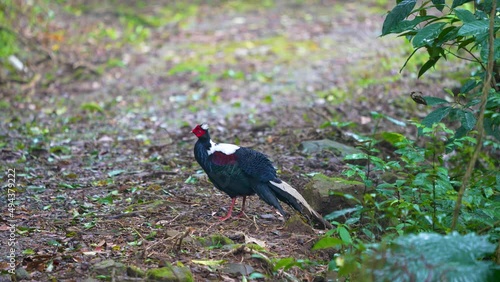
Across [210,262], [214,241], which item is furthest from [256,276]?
[214,241]

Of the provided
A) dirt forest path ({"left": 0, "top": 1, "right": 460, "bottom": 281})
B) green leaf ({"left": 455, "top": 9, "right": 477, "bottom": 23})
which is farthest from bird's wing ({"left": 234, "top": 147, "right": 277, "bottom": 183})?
green leaf ({"left": 455, "top": 9, "right": 477, "bottom": 23})

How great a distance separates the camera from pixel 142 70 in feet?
29.2

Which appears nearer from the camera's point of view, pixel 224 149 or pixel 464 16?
pixel 464 16

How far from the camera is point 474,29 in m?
3.43

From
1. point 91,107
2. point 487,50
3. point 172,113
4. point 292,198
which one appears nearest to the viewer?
point 487,50

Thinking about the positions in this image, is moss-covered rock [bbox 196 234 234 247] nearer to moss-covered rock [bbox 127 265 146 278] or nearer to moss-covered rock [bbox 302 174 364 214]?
moss-covered rock [bbox 127 265 146 278]

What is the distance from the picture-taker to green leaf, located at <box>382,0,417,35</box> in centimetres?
376

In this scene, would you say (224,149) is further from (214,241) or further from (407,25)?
(407,25)

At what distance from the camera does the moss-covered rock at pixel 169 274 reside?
321 centimetres

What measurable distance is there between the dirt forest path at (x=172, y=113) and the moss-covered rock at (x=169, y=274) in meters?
0.19

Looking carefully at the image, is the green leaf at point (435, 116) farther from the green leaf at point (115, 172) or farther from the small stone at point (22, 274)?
the green leaf at point (115, 172)

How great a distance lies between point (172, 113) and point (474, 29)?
4.36 m

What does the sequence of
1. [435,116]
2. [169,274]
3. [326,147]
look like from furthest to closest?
[326,147]
[435,116]
[169,274]

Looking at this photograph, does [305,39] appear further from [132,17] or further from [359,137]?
[359,137]
